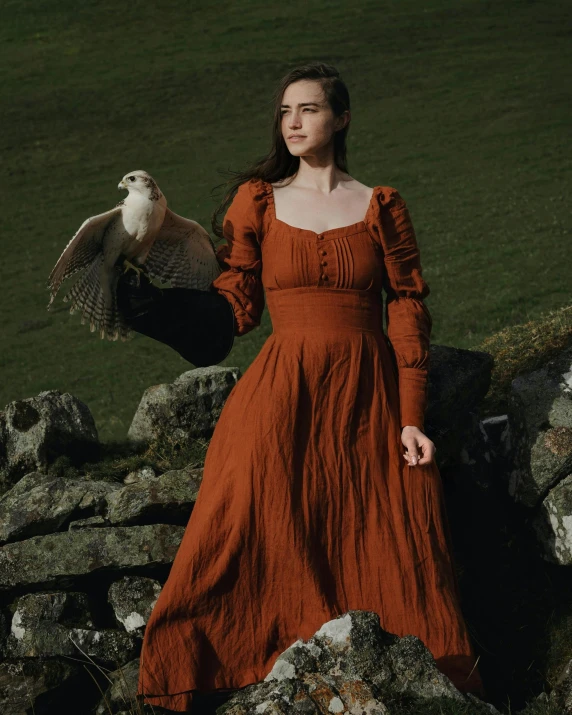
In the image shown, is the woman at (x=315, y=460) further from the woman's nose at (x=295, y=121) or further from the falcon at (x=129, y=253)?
the falcon at (x=129, y=253)

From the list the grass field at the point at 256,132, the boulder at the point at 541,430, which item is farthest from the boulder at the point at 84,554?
the grass field at the point at 256,132

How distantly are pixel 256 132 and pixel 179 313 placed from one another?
3034 cm

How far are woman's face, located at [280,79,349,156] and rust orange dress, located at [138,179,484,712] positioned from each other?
0.31m

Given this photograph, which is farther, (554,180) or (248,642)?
(554,180)

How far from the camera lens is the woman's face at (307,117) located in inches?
186

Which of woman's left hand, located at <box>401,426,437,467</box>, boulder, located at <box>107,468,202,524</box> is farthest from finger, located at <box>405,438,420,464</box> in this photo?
boulder, located at <box>107,468,202,524</box>

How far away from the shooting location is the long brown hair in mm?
4754

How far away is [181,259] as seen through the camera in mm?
5332

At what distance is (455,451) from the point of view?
19.4ft

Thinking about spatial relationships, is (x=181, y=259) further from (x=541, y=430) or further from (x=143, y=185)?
(x=541, y=430)

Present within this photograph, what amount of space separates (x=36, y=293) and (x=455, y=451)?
64.0ft

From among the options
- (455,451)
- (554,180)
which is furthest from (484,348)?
(554,180)

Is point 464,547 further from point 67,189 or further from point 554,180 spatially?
point 67,189

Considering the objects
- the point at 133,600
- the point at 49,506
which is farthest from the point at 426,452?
the point at 49,506
